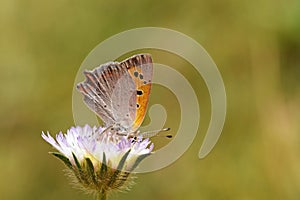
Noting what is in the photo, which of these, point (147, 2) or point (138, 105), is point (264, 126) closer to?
point (147, 2)

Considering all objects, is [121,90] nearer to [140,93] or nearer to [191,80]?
[140,93]

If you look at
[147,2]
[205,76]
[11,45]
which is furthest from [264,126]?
[11,45]

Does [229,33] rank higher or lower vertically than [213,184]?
higher

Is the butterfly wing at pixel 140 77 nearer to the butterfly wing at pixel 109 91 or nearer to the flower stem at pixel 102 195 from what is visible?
the butterfly wing at pixel 109 91

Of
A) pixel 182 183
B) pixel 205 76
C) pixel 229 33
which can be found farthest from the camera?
→ pixel 229 33

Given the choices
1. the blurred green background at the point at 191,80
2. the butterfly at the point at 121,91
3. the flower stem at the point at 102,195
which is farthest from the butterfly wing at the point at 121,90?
the blurred green background at the point at 191,80

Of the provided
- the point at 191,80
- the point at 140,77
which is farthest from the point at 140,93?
the point at 191,80

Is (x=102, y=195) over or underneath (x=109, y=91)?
underneath
